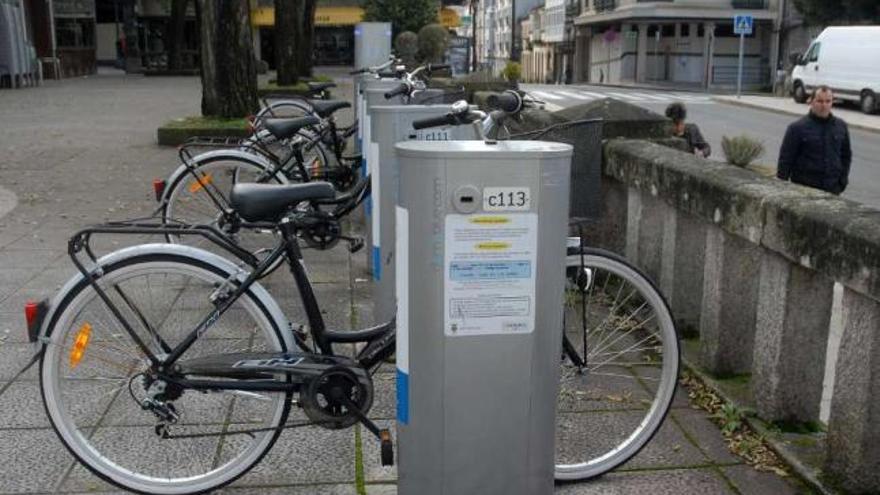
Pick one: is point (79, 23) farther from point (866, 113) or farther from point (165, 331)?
point (165, 331)

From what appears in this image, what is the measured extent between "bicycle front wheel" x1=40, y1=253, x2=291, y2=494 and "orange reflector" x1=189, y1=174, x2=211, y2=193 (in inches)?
91.3

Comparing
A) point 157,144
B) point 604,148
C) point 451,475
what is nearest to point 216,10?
point 157,144

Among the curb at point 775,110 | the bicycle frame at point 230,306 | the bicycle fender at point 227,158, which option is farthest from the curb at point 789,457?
the curb at point 775,110

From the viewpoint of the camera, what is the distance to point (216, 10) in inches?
536

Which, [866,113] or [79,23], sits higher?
[79,23]

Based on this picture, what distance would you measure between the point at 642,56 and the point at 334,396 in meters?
57.3

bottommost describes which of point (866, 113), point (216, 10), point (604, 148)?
point (866, 113)

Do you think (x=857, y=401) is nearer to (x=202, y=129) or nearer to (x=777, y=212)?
(x=777, y=212)

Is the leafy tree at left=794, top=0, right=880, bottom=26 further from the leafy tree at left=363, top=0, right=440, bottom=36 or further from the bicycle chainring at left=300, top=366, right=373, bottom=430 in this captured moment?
the bicycle chainring at left=300, top=366, right=373, bottom=430

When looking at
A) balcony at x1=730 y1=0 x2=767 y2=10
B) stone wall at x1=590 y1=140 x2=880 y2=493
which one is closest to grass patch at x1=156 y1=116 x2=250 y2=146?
stone wall at x1=590 y1=140 x2=880 y2=493

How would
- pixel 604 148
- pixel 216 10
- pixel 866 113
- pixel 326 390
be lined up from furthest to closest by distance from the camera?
pixel 866 113, pixel 216 10, pixel 604 148, pixel 326 390

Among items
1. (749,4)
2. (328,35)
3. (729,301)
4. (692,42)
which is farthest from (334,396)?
(328,35)

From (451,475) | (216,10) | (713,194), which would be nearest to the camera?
(451,475)

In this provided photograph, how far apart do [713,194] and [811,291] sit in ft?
2.52
